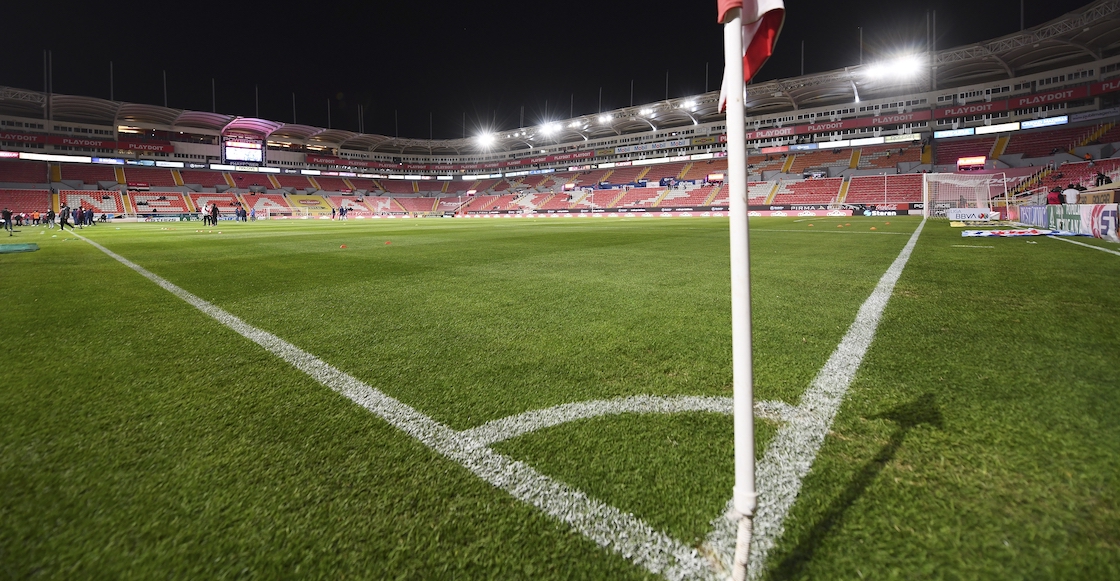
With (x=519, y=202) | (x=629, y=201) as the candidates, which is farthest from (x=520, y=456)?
(x=519, y=202)

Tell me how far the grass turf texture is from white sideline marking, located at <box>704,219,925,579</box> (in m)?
0.04

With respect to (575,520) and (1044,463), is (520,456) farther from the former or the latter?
(1044,463)

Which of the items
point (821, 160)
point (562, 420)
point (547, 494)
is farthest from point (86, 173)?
point (821, 160)

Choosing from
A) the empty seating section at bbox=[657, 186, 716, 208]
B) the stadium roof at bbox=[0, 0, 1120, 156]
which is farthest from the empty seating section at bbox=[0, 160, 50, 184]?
the empty seating section at bbox=[657, 186, 716, 208]

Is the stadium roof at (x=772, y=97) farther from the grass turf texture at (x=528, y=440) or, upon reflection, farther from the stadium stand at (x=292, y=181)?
the grass turf texture at (x=528, y=440)

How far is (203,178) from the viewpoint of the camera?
54312 millimetres

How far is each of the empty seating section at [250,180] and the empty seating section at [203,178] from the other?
1.44m

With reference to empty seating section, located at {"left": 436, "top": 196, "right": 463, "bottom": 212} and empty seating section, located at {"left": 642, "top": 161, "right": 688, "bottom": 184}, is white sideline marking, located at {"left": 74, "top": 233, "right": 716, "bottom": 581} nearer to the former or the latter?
empty seating section, located at {"left": 642, "top": 161, "right": 688, "bottom": 184}

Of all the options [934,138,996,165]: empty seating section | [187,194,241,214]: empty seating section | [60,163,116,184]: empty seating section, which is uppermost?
[60,163,116,184]: empty seating section

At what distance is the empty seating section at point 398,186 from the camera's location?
70.3 meters

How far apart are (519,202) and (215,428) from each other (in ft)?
202

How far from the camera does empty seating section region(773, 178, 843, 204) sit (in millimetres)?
40438

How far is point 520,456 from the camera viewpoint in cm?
143

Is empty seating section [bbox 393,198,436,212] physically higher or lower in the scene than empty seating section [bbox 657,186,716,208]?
higher
